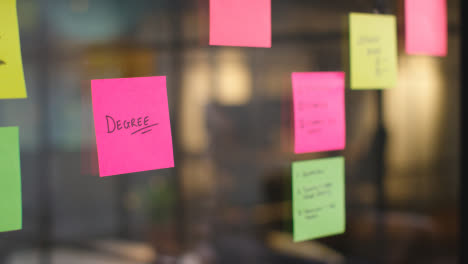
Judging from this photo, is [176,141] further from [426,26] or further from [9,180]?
[9,180]

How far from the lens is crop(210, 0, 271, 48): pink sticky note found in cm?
55

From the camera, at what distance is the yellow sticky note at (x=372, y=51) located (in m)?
0.66

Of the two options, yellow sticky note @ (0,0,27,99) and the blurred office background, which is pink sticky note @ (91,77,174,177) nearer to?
yellow sticky note @ (0,0,27,99)

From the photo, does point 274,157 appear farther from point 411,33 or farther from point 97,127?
point 97,127

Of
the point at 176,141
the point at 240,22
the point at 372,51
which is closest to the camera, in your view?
the point at 240,22

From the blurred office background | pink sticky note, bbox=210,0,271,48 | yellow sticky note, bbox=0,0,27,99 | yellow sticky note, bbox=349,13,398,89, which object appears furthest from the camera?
the blurred office background

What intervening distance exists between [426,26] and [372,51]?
15cm

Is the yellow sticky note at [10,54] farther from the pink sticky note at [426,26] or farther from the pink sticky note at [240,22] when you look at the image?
the pink sticky note at [426,26]

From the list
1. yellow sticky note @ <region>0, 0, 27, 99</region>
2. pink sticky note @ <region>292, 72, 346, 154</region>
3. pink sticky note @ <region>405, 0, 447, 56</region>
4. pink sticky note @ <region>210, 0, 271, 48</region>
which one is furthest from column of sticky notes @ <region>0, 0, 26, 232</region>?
pink sticky note @ <region>405, 0, 447, 56</region>

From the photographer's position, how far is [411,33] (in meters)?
0.72

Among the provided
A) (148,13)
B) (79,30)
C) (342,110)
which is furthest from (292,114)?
(79,30)

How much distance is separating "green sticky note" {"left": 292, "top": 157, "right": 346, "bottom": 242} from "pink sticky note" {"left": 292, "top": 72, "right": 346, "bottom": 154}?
0.03 metres

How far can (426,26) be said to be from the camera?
0.74 meters

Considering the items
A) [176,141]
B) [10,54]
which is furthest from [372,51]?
[176,141]
